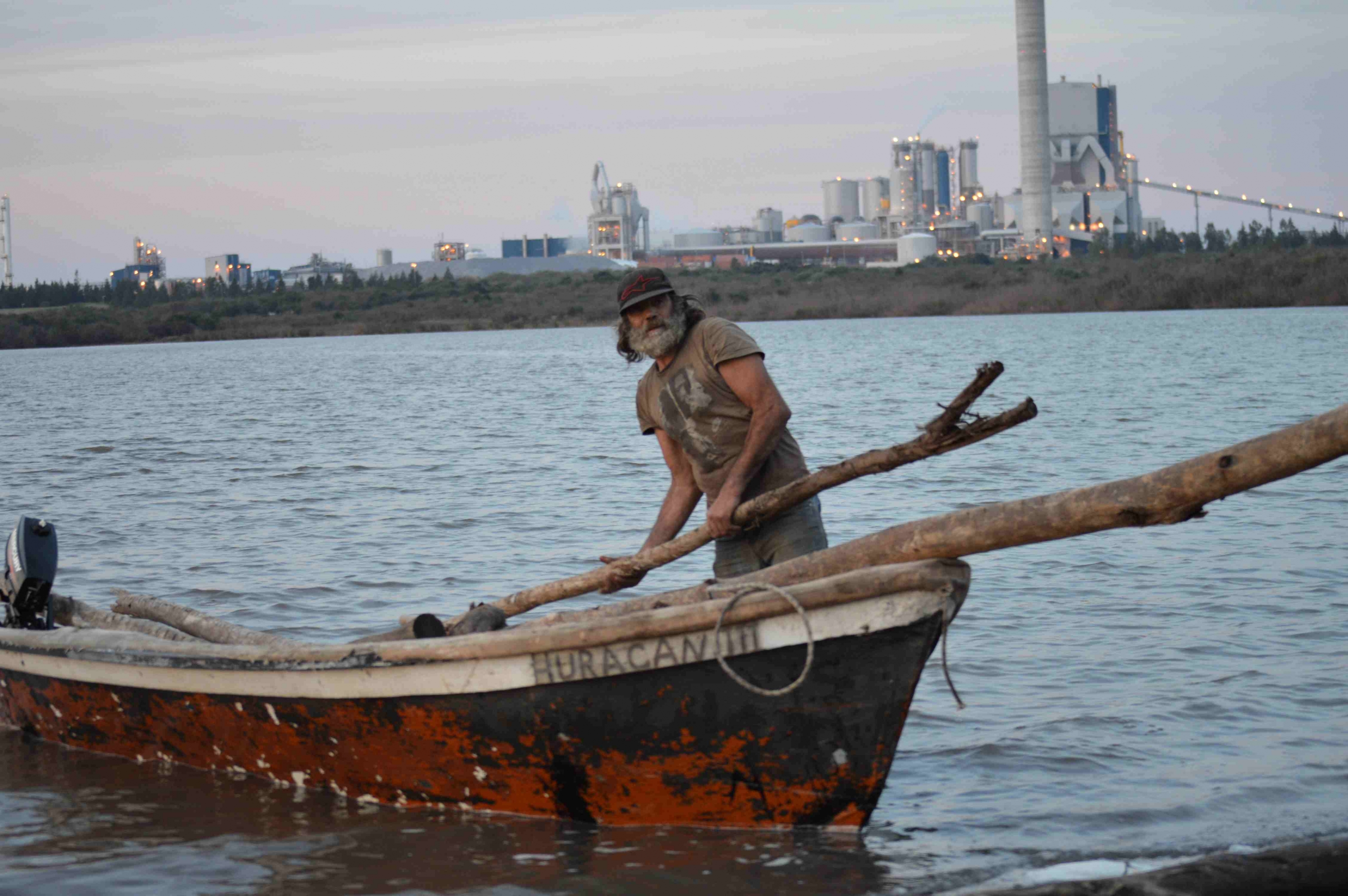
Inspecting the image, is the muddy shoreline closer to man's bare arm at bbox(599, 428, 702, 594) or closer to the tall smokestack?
man's bare arm at bbox(599, 428, 702, 594)

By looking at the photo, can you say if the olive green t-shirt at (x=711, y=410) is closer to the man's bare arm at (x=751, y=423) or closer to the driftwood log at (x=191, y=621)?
the man's bare arm at (x=751, y=423)

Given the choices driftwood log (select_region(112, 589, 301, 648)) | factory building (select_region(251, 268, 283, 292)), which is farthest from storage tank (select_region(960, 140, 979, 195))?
driftwood log (select_region(112, 589, 301, 648))

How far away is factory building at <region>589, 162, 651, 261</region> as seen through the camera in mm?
167625

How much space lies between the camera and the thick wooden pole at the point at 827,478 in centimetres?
509

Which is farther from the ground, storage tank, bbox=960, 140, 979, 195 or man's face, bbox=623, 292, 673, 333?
storage tank, bbox=960, 140, 979, 195

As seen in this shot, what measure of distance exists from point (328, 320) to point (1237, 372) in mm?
85359

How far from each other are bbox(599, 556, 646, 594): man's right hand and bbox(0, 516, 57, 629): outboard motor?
3126mm

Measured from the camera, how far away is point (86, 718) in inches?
284

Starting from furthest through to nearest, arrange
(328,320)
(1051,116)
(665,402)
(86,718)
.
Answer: (1051,116) → (328,320) → (86,718) → (665,402)

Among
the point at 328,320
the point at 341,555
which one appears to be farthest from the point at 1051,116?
the point at 341,555

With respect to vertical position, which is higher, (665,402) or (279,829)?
(665,402)

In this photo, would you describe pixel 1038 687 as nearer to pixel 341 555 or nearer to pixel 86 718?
pixel 86 718

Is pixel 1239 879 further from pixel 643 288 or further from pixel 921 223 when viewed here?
pixel 921 223

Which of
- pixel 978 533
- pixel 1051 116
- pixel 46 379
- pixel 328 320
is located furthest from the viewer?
pixel 1051 116
